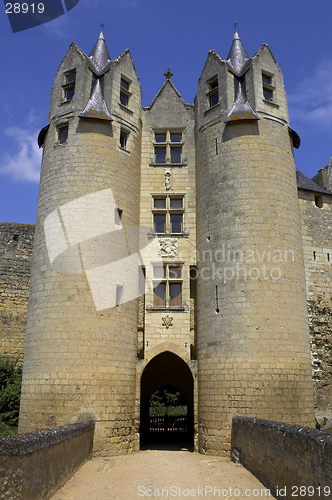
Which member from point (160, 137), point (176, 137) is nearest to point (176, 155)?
point (176, 137)

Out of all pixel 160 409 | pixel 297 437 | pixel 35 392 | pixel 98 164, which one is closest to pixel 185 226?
pixel 98 164

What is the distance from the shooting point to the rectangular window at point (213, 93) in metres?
16.2

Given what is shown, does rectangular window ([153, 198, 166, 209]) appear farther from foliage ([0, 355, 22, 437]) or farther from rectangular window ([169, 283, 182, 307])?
foliage ([0, 355, 22, 437])

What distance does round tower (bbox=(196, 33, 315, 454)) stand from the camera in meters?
12.5

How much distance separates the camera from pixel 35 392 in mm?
12422

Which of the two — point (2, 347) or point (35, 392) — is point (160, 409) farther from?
point (35, 392)

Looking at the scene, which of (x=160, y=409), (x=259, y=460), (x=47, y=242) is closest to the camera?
(x=259, y=460)

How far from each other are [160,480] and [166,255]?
801cm

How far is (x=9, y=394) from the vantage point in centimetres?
1544

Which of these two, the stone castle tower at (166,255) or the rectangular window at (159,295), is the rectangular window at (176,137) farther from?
the rectangular window at (159,295)

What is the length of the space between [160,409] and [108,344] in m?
16.7

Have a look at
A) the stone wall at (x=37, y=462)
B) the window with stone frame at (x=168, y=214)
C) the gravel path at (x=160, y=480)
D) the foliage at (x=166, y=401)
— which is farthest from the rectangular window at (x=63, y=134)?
the foliage at (x=166, y=401)

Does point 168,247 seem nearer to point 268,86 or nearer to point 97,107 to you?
point 97,107

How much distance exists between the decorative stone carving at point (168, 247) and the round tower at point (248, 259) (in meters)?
0.97
